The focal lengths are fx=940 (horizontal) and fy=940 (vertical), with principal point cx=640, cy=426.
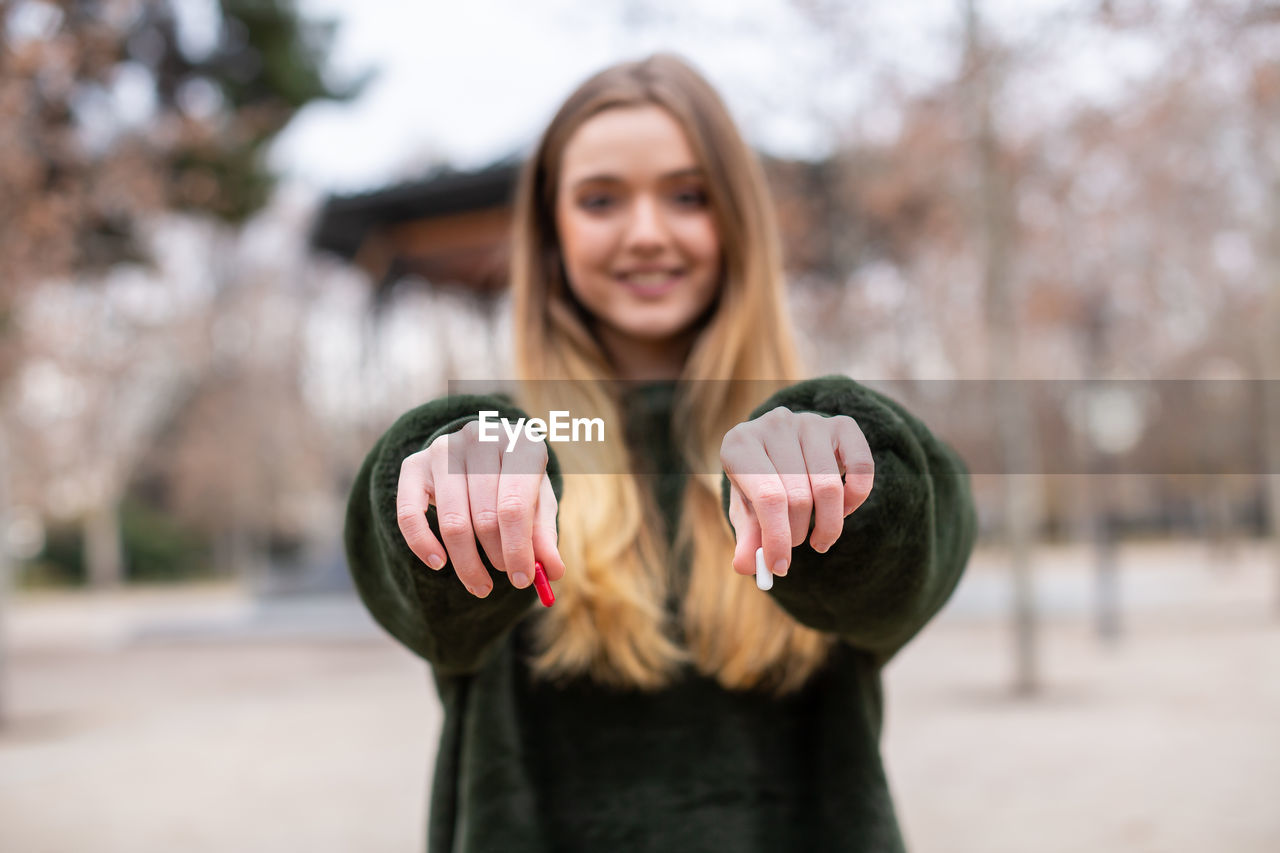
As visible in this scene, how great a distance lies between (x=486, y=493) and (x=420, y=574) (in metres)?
0.26

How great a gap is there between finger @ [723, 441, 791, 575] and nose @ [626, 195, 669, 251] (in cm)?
73

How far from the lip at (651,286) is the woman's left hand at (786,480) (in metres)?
0.69

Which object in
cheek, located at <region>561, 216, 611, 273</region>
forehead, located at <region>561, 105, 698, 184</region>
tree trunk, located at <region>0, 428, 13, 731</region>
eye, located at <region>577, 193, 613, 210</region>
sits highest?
forehead, located at <region>561, 105, 698, 184</region>

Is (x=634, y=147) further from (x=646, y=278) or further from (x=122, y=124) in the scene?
(x=122, y=124)

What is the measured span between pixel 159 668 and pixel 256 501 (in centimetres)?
2001

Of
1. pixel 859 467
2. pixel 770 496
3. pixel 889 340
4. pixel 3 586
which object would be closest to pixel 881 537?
pixel 859 467

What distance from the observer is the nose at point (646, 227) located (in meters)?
1.35

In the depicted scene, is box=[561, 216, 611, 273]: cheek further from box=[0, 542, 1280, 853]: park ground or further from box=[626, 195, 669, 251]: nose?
box=[0, 542, 1280, 853]: park ground

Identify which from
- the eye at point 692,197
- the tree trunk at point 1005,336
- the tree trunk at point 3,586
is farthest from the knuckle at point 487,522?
the tree trunk at point 3,586

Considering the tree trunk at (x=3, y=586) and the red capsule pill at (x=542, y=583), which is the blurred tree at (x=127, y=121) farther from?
the red capsule pill at (x=542, y=583)

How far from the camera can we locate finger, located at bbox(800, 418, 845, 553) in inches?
26.8

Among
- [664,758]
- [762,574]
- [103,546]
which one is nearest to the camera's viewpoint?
[762,574]

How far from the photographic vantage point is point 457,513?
0.69m

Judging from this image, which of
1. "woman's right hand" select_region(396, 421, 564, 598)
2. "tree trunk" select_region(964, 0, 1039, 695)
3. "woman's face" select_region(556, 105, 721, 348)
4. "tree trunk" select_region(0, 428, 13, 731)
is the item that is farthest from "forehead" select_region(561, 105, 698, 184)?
"tree trunk" select_region(0, 428, 13, 731)
